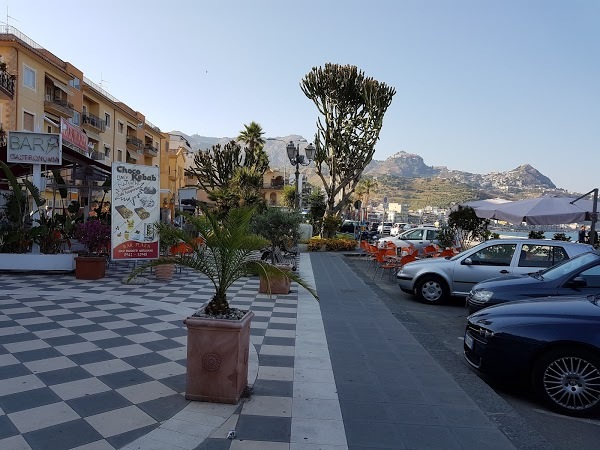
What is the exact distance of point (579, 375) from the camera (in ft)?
14.4

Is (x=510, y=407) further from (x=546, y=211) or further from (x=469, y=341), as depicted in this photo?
(x=546, y=211)

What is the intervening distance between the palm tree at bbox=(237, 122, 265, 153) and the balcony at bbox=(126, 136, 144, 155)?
1021cm

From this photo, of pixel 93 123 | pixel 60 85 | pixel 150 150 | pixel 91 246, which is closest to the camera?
pixel 91 246

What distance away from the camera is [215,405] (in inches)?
159

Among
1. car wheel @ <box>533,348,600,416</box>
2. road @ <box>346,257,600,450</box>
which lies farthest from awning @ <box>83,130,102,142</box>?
car wheel @ <box>533,348,600,416</box>

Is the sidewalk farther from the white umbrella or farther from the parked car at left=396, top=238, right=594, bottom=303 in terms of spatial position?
the white umbrella

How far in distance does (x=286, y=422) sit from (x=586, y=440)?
2430 mm

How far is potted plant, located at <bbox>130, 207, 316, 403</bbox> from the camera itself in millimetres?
4031

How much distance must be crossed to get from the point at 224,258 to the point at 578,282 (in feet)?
15.3

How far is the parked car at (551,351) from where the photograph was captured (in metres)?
4.34

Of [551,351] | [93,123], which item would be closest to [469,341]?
[551,351]

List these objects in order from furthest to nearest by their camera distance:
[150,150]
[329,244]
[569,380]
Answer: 1. [150,150]
2. [329,244]
3. [569,380]

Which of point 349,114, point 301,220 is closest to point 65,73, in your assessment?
point 349,114

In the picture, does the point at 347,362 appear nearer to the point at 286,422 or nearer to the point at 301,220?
the point at 286,422
